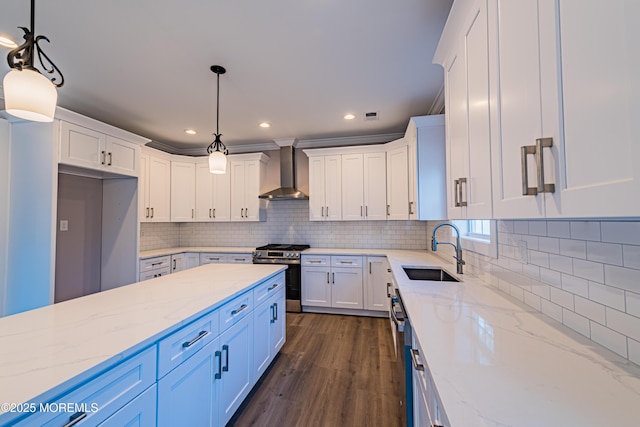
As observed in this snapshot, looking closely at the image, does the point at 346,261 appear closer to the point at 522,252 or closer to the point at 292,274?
the point at 292,274

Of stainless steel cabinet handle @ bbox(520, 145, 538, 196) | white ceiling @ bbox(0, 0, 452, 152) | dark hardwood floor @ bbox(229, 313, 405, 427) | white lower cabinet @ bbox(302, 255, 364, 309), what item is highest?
white ceiling @ bbox(0, 0, 452, 152)

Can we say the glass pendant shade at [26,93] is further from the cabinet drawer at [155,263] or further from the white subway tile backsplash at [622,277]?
the cabinet drawer at [155,263]

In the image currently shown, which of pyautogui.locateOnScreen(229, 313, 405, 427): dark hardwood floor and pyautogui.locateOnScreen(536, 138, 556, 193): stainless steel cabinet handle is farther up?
pyautogui.locateOnScreen(536, 138, 556, 193): stainless steel cabinet handle

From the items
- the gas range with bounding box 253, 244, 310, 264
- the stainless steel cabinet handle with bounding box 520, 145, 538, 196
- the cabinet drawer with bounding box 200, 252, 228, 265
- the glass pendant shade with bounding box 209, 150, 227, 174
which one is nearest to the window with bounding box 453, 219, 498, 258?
the stainless steel cabinet handle with bounding box 520, 145, 538, 196

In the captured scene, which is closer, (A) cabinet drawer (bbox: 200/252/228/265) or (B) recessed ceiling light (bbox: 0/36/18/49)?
(B) recessed ceiling light (bbox: 0/36/18/49)

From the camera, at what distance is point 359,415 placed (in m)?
1.79

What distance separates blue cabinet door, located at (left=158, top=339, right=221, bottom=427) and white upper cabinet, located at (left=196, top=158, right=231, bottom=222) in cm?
314

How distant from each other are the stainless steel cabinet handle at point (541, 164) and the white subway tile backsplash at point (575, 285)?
0.59 meters

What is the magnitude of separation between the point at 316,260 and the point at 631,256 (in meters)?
3.17

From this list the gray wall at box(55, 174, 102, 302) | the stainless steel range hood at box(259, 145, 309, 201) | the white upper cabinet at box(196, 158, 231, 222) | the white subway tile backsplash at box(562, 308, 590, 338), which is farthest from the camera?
the white upper cabinet at box(196, 158, 231, 222)

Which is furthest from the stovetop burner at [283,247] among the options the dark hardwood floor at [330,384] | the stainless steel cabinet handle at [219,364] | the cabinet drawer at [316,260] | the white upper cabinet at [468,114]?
the white upper cabinet at [468,114]

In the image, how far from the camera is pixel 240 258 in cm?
403

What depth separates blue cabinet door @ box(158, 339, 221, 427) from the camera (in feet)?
3.62

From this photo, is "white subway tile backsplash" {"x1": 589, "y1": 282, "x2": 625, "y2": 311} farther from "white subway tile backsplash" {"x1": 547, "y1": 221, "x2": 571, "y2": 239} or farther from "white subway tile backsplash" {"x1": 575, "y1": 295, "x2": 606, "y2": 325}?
"white subway tile backsplash" {"x1": 547, "y1": 221, "x2": 571, "y2": 239}
